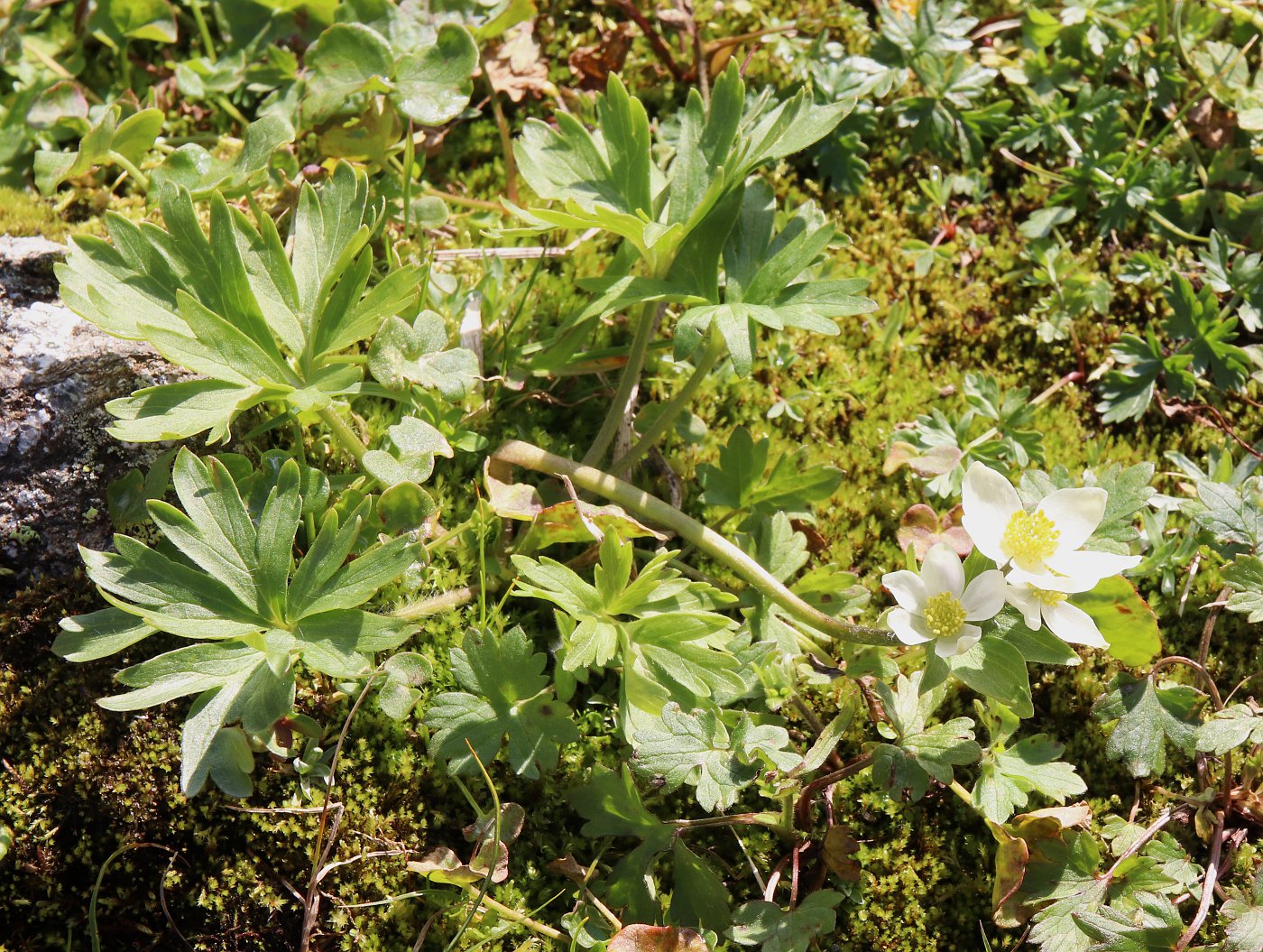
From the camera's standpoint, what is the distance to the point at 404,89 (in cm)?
316

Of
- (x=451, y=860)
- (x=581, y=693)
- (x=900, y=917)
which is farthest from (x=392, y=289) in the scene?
(x=900, y=917)

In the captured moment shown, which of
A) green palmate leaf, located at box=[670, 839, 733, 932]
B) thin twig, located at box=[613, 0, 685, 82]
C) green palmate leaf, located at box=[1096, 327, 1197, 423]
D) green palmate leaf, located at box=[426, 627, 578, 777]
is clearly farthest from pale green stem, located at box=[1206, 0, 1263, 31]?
green palmate leaf, located at box=[670, 839, 733, 932]

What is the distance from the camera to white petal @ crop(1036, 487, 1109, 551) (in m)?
2.35

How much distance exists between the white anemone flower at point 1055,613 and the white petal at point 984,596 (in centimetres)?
3

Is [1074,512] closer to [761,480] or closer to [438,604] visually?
[761,480]

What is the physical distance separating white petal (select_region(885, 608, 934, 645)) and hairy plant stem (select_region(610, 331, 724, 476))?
34.5 inches

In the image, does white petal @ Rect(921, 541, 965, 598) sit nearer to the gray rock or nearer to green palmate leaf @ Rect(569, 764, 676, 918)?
green palmate leaf @ Rect(569, 764, 676, 918)

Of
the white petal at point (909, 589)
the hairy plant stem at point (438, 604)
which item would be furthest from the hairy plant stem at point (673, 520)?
the hairy plant stem at point (438, 604)

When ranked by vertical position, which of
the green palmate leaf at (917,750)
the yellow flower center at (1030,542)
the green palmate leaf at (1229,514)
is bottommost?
the green palmate leaf at (917,750)

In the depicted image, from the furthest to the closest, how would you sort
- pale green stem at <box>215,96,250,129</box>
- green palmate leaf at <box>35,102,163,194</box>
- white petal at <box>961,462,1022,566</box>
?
1. pale green stem at <box>215,96,250,129</box>
2. green palmate leaf at <box>35,102,163,194</box>
3. white petal at <box>961,462,1022,566</box>

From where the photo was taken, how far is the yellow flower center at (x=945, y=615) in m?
2.26

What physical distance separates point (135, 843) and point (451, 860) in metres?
0.77

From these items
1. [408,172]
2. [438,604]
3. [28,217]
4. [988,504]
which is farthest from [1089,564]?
[28,217]

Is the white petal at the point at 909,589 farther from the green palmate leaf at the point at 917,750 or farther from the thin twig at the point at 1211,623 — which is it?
the thin twig at the point at 1211,623
